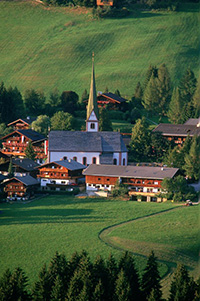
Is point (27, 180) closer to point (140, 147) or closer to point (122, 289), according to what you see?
point (140, 147)

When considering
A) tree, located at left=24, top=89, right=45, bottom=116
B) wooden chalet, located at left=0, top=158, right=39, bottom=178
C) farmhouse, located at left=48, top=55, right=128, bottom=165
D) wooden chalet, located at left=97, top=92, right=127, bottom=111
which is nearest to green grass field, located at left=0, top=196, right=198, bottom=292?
wooden chalet, located at left=0, top=158, right=39, bottom=178

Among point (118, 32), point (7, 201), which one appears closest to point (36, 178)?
point (7, 201)

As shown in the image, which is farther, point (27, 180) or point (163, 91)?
point (163, 91)

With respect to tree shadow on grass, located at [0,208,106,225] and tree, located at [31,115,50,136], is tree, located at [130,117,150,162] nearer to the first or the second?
tree, located at [31,115,50,136]

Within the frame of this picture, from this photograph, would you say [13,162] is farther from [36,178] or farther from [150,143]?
[150,143]

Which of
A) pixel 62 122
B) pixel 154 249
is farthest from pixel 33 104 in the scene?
pixel 154 249

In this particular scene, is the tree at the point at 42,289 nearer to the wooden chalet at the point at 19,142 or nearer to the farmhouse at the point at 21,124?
the wooden chalet at the point at 19,142

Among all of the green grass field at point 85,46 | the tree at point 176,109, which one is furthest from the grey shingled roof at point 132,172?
the green grass field at point 85,46
